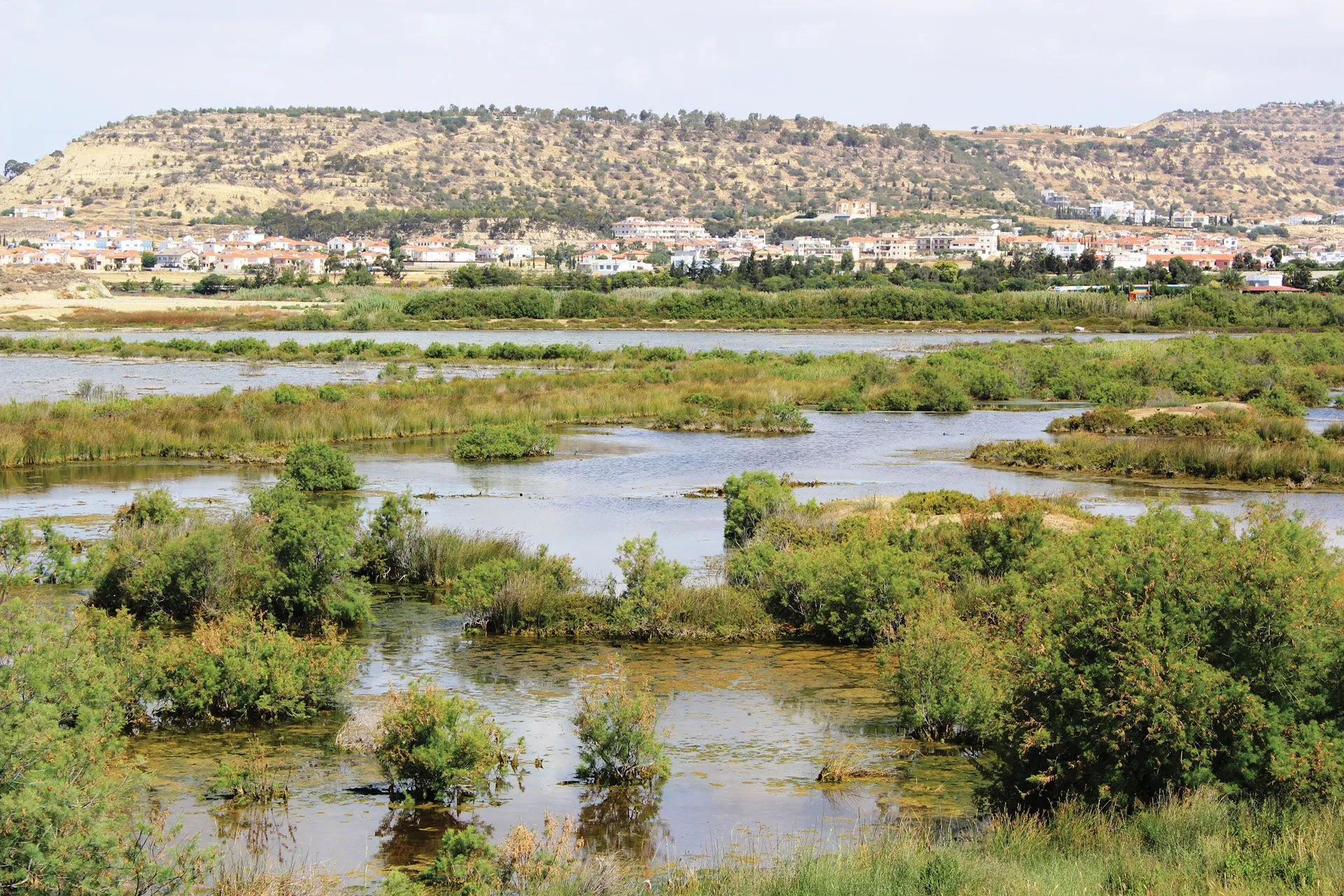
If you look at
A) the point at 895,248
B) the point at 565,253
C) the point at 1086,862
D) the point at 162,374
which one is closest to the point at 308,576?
the point at 1086,862

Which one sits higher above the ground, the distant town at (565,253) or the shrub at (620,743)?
the distant town at (565,253)

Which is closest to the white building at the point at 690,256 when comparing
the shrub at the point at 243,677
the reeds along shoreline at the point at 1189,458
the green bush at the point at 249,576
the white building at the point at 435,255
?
the white building at the point at 435,255

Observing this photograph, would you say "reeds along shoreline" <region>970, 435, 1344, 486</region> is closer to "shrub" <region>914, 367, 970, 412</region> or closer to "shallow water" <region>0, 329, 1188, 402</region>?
"shrub" <region>914, 367, 970, 412</region>

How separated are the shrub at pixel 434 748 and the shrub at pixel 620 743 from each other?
1.90 ft

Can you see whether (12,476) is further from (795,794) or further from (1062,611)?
(1062,611)

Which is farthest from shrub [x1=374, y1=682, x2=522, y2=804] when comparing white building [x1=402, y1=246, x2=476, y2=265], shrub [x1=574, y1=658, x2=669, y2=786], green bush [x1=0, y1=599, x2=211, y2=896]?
white building [x1=402, y1=246, x2=476, y2=265]

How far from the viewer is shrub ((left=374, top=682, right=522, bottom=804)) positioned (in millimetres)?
9641

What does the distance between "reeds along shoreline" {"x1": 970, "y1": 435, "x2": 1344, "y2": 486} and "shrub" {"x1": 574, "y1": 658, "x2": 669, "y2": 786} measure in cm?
1939

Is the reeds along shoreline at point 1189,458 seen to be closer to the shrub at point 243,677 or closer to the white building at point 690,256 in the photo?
the shrub at point 243,677

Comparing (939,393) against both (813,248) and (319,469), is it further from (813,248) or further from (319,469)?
(813,248)

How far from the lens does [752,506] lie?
60.6ft

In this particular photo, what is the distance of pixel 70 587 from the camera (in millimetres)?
15945

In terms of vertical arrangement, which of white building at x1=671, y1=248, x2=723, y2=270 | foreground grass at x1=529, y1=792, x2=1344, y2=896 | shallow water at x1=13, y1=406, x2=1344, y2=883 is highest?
white building at x1=671, y1=248, x2=723, y2=270

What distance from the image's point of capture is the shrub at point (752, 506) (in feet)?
60.6
